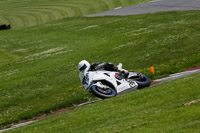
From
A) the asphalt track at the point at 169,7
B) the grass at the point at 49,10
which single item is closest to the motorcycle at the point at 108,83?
the asphalt track at the point at 169,7

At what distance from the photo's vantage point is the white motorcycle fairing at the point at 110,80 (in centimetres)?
1731

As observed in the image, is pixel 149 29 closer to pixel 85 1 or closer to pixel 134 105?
pixel 134 105

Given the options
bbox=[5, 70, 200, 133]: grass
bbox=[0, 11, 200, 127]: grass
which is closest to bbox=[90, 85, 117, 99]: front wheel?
bbox=[5, 70, 200, 133]: grass

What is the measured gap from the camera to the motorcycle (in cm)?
1712

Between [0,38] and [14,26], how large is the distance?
11.1 metres

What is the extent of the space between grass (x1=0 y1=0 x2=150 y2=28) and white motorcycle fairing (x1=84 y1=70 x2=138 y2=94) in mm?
43191

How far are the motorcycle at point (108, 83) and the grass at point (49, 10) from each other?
4315 cm

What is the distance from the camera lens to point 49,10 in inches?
2704

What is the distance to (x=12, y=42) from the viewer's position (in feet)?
158

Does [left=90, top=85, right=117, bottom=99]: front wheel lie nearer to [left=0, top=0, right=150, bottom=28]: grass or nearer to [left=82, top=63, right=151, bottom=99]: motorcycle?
Result: [left=82, top=63, right=151, bottom=99]: motorcycle

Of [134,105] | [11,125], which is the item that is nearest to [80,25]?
[11,125]

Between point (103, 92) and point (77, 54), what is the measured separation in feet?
53.4

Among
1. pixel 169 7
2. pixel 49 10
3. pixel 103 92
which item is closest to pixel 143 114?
pixel 103 92

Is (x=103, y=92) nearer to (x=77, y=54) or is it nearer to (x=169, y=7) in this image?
(x=77, y=54)
